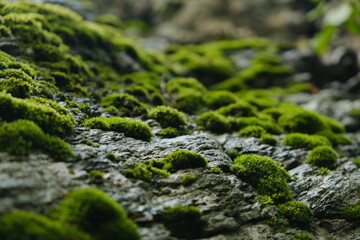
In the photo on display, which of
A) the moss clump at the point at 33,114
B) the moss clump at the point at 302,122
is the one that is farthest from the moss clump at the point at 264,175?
the moss clump at the point at 33,114

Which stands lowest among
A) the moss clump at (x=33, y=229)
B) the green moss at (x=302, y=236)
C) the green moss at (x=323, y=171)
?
the green moss at (x=302, y=236)

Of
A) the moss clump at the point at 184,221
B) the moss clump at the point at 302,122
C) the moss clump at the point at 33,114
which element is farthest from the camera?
the moss clump at the point at 302,122

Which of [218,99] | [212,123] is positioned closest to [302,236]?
[212,123]

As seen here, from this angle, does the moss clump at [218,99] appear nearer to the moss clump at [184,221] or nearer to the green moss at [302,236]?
the green moss at [302,236]

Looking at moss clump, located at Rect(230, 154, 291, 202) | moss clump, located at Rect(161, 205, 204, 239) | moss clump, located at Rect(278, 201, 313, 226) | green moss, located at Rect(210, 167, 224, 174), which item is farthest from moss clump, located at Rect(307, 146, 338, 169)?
moss clump, located at Rect(161, 205, 204, 239)

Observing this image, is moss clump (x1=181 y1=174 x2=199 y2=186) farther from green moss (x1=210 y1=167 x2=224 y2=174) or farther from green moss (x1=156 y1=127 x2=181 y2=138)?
green moss (x1=156 y1=127 x2=181 y2=138)

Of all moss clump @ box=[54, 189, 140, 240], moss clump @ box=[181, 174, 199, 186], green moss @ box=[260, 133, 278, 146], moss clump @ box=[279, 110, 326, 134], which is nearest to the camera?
moss clump @ box=[54, 189, 140, 240]
